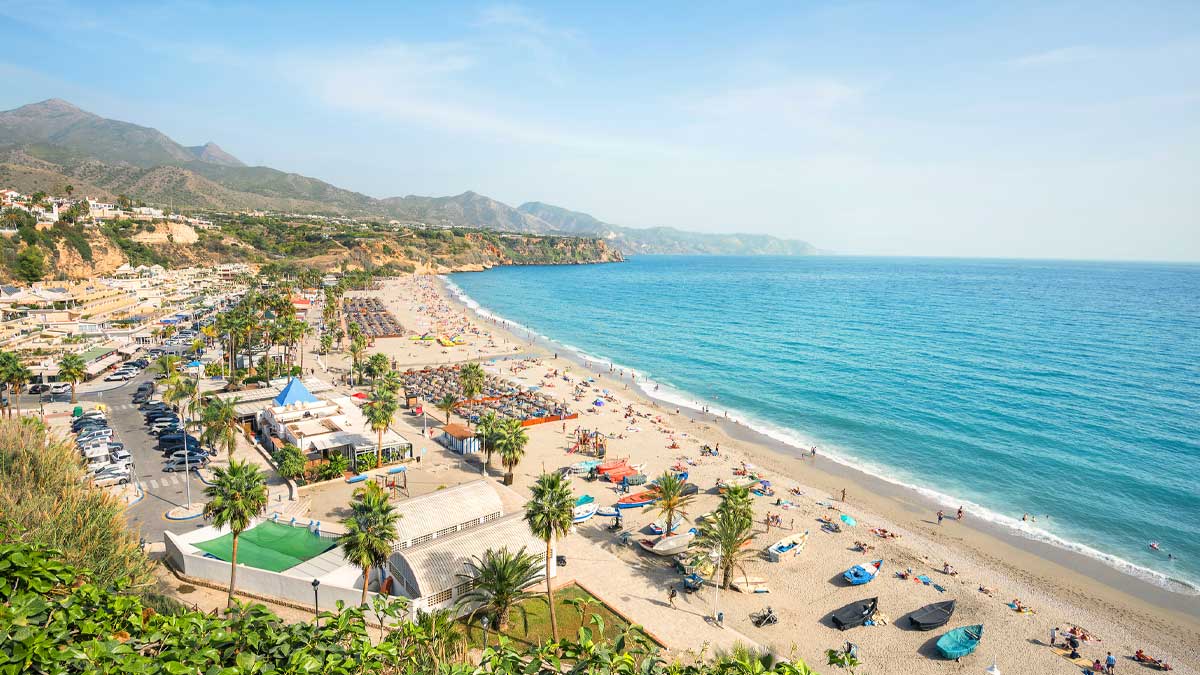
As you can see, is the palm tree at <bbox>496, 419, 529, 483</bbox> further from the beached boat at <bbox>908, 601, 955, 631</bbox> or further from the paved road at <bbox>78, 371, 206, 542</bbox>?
the beached boat at <bbox>908, 601, 955, 631</bbox>

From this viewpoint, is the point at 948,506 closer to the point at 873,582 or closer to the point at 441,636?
the point at 873,582

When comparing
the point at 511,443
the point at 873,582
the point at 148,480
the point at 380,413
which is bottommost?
the point at 148,480

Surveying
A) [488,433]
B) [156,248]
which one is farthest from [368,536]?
[156,248]

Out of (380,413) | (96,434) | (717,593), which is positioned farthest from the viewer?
(96,434)

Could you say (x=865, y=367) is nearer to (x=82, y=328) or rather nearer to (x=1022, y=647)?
(x=1022, y=647)

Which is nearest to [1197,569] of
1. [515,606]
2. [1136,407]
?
[1136,407]
